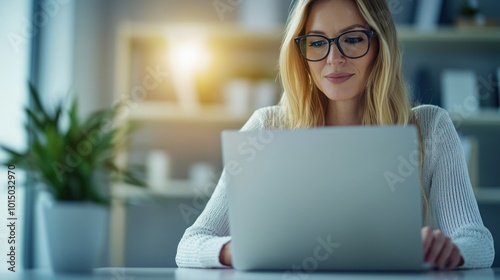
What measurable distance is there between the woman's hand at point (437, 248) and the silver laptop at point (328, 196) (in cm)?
8

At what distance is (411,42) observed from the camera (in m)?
3.46

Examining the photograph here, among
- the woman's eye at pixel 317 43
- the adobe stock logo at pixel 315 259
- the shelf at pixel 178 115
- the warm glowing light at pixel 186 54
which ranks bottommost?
the adobe stock logo at pixel 315 259

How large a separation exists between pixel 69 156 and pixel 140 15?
2.49 m

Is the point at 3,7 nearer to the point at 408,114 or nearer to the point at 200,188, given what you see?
the point at 200,188

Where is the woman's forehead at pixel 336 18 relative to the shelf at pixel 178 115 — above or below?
above

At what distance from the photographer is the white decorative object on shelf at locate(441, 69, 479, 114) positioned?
336 centimetres

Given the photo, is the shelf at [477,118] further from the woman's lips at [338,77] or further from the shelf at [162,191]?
the woman's lips at [338,77]

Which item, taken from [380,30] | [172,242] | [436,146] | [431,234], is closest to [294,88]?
[380,30]

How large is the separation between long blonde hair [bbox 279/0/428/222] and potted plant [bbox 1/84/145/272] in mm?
616

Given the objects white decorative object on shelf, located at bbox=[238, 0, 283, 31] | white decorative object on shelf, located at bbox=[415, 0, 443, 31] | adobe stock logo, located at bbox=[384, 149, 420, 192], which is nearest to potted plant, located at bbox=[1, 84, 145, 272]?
adobe stock logo, located at bbox=[384, 149, 420, 192]

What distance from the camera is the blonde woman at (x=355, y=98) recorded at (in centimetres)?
170

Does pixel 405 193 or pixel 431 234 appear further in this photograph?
pixel 431 234

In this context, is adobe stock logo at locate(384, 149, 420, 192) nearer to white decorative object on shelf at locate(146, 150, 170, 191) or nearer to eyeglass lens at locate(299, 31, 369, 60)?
eyeglass lens at locate(299, 31, 369, 60)

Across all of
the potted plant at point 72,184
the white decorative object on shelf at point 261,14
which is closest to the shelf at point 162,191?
the white decorative object on shelf at point 261,14
